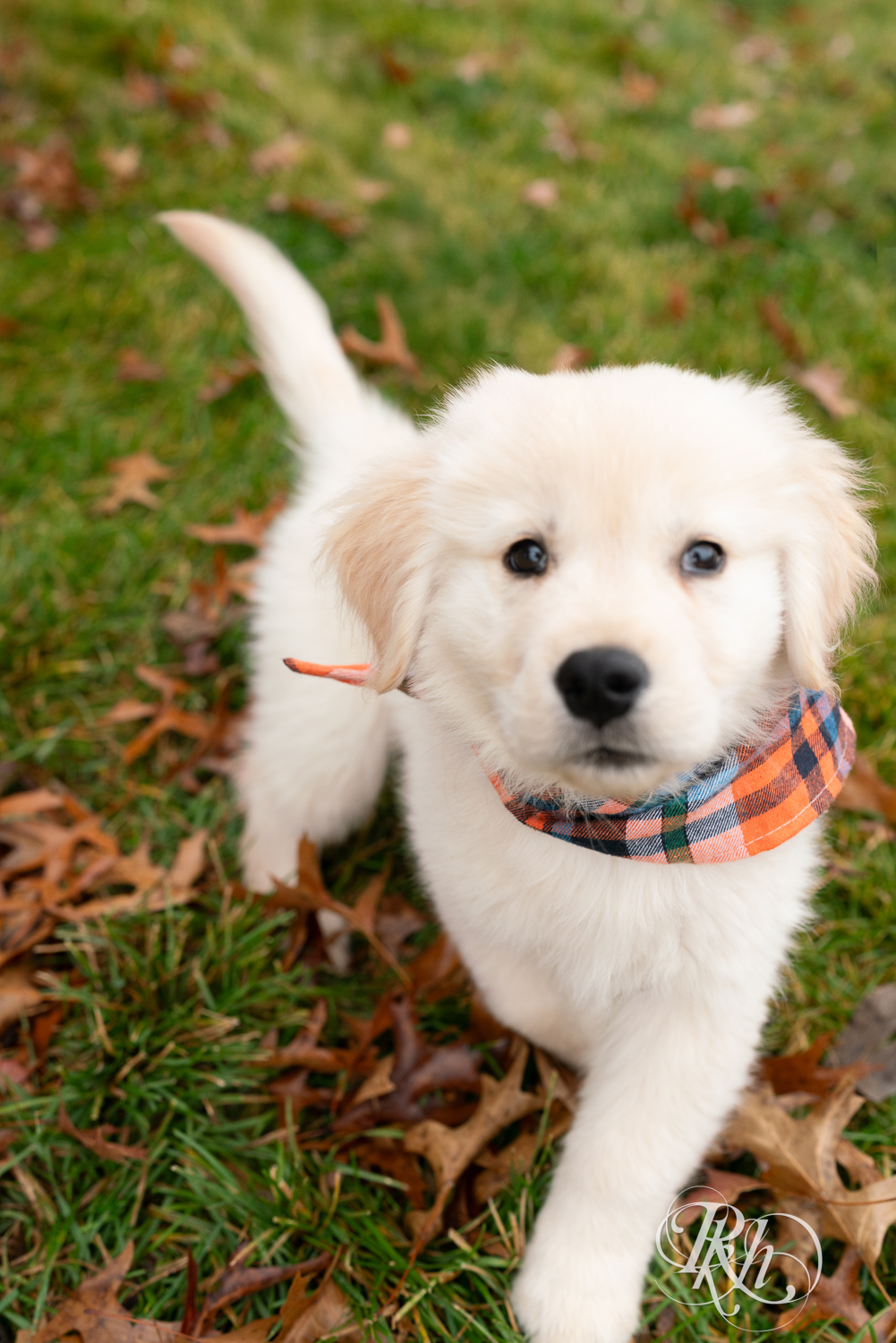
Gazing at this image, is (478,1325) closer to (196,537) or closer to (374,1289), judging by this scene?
(374,1289)

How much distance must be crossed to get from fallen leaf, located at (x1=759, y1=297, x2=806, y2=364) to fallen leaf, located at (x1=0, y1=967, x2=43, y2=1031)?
117 inches

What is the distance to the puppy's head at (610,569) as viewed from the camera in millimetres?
1042

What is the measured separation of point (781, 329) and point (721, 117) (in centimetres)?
196

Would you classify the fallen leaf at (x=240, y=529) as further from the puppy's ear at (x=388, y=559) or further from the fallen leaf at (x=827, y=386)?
the fallen leaf at (x=827, y=386)

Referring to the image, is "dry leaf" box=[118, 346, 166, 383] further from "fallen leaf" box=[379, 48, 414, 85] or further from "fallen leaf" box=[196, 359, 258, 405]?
"fallen leaf" box=[379, 48, 414, 85]

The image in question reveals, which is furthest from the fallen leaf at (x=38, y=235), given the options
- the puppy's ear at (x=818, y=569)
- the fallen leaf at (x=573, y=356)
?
the puppy's ear at (x=818, y=569)

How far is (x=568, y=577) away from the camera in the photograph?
111 cm

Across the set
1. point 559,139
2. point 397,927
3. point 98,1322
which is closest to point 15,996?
point 98,1322

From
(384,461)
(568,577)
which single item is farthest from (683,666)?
(384,461)

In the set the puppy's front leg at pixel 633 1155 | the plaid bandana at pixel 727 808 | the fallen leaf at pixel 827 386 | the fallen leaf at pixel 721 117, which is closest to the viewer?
the plaid bandana at pixel 727 808

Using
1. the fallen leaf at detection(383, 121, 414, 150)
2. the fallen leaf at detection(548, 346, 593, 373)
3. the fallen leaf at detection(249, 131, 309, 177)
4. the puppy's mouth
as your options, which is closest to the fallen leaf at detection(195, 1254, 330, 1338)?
the puppy's mouth

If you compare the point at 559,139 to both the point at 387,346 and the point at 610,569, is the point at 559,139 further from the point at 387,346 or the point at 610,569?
the point at 610,569

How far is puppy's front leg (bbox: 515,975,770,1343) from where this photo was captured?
1.35 m

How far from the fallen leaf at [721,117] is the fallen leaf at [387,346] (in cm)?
233
